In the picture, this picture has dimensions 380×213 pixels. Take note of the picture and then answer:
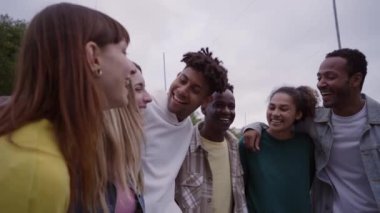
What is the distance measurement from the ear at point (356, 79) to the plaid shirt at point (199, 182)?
108 centimetres

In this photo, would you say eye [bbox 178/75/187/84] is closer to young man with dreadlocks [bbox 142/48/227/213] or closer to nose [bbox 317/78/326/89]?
young man with dreadlocks [bbox 142/48/227/213]

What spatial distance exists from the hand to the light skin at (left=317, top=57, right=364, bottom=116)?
1.98ft

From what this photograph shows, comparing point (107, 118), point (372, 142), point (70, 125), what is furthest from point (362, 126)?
point (70, 125)

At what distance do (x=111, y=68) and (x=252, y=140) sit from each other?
183 centimetres

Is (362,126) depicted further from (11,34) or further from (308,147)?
(11,34)

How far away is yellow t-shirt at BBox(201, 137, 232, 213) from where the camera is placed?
281 cm

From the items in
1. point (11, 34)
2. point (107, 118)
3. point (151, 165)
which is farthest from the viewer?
point (11, 34)

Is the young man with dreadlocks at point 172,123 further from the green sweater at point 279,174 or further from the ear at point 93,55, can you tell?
the ear at point 93,55

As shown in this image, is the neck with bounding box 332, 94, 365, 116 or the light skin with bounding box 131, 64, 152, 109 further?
the neck with bounding box 332, 94, 365, 116

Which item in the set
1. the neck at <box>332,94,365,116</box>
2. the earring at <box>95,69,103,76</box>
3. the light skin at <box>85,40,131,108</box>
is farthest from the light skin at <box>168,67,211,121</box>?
the earring at <box>95,69,103,76</box>

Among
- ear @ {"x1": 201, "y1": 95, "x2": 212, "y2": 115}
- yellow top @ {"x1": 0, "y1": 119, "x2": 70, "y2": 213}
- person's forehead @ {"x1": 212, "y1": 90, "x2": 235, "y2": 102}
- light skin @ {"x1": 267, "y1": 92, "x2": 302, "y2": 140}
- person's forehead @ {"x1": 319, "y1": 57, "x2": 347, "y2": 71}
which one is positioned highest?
person's forehead @ {"x1": 319, "y1": 57, "x2": 347, "y2": 71}

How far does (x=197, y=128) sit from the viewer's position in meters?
3.09

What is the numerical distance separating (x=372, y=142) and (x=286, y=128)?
0.62m

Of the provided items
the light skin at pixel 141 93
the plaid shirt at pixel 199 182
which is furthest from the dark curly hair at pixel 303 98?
the light skin at pixel 141 93
